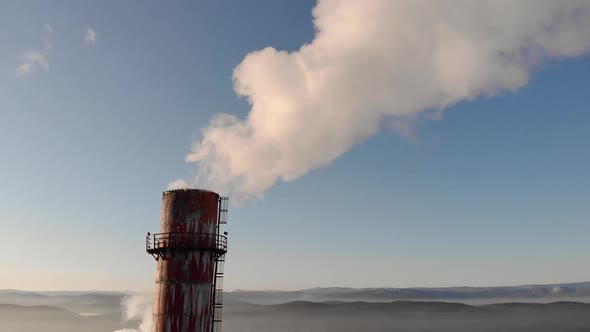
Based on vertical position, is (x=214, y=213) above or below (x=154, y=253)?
above

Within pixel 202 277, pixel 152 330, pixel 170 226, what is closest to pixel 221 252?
pixel 202 277

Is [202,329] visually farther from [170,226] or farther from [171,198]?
[171,198]

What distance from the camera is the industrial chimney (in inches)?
983

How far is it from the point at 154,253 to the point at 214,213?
4503 mm

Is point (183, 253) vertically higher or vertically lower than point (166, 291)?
higher

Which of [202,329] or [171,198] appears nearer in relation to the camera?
[202,329]

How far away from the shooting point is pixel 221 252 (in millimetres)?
26844

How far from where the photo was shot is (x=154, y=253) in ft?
86.2

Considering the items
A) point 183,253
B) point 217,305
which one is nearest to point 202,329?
point 217,305

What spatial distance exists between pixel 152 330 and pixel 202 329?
3.06 metres

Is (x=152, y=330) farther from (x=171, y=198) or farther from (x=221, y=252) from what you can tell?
(x=171, y=198)

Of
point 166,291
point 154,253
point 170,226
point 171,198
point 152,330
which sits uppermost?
point 171,198

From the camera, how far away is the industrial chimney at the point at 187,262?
2497 cm

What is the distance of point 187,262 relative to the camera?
25.5 metres
